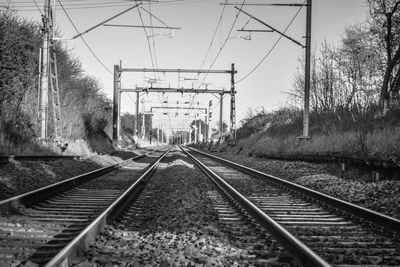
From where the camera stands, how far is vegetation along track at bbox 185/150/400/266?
4770 mm

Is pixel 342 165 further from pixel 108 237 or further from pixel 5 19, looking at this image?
pixel 5 19

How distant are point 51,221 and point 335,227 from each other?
398cm

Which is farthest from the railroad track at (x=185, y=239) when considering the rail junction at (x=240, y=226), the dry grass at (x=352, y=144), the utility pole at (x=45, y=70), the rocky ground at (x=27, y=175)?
the utility pole at (x=45, y=70)

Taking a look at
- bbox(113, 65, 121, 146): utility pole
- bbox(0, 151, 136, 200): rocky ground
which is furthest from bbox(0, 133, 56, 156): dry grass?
bbox(113, 65, 121, 146): utility pole

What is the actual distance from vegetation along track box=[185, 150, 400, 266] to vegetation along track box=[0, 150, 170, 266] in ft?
8.08

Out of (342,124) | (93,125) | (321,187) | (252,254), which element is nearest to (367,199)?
(321,187)

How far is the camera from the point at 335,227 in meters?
6.43

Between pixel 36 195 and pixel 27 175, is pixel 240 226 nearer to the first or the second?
pixel 36 195

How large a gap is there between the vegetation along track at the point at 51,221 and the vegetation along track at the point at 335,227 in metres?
2.46

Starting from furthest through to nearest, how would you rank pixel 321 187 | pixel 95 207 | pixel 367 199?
pixel 321 187, pixel 367 199, pixel 95 207

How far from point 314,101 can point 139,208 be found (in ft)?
57.5

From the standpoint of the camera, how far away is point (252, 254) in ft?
16.0

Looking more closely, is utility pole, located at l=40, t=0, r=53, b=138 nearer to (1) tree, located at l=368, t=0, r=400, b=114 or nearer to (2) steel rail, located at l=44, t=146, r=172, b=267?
(2) steel rail, located at l=44, t=146, r=172, b=267

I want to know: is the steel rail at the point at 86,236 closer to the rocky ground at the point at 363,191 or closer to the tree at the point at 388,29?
the rocky ground at the point at 363,191
